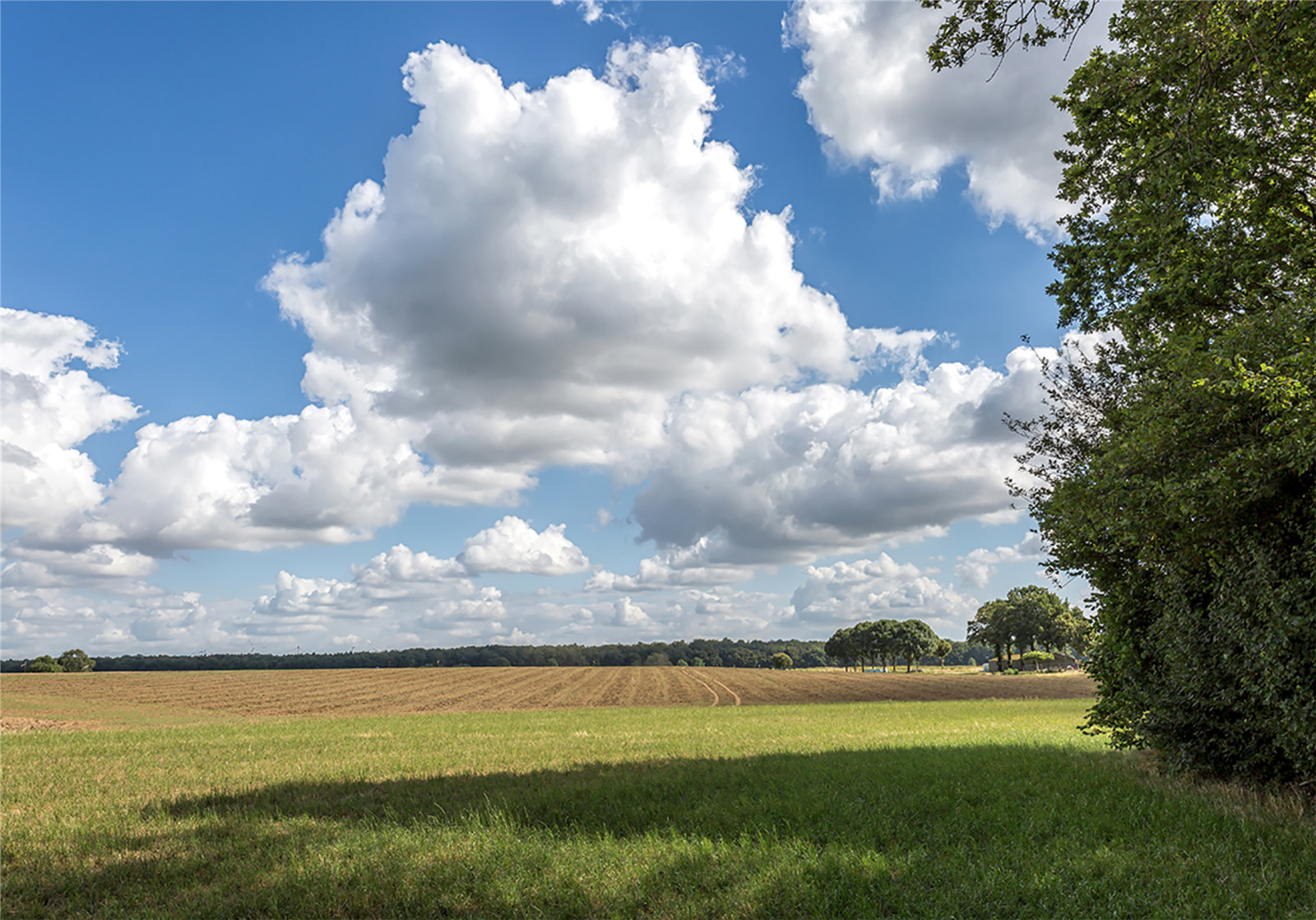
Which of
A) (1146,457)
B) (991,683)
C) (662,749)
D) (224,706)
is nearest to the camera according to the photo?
(1146,457)

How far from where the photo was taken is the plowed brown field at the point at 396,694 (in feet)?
163

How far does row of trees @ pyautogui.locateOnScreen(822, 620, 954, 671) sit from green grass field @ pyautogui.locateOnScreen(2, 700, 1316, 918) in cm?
14028

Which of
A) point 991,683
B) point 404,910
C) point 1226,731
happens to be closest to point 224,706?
point 404,910

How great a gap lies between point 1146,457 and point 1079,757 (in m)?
8.48

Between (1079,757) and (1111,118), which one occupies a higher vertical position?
(1111,118)

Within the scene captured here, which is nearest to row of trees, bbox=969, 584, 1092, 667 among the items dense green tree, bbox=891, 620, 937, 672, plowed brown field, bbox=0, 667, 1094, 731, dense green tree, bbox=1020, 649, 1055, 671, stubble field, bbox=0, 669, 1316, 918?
dense green tree, bbox=1020, 649, 1055, 671

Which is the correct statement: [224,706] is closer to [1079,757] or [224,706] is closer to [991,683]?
[1079,757]

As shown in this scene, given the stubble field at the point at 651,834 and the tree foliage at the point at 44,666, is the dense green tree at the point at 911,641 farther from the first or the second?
the tree foliage at the point at 44,666

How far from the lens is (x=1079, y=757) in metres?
15.9

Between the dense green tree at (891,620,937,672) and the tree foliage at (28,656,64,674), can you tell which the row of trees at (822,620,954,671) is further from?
the tree foliage at (28,656,64,674)

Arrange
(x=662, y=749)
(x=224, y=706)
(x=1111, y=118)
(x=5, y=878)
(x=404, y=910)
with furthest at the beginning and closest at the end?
1. (x=224, y=706)
2. (x=662, y=749)
3. (x=1111, y=118)
4. (x=5, y=878)
5. (x=404, y=910)

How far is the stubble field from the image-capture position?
25.4ft

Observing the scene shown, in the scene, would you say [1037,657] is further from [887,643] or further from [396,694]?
[396,694]

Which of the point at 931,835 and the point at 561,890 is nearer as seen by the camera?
the point at 561,890
